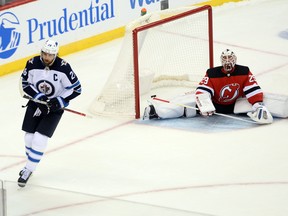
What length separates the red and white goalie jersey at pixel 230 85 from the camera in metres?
7.84

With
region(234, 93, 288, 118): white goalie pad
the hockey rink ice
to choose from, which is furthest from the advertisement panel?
region(234, 93, 288, 118): white goalie pad

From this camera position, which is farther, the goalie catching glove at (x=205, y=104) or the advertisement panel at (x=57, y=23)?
the advertisement panel at (x=57, y=23)

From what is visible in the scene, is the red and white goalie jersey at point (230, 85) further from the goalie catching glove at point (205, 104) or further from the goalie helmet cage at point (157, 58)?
the goalie helmet cage at point (157, 58)

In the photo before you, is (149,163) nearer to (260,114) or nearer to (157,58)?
(260,114)

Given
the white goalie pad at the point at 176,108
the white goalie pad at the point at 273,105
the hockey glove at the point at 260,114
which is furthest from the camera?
the white goalie pad at the point at 176,108

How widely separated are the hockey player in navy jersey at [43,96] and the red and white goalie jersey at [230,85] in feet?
4.99

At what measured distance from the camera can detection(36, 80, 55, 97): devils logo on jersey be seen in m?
6.62

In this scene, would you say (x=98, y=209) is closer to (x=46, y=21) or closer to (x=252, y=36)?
(x=46, y=21)

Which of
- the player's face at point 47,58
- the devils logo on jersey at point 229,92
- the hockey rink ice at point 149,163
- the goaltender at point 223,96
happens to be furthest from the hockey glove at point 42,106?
the devils logo on jersey at point 229,92

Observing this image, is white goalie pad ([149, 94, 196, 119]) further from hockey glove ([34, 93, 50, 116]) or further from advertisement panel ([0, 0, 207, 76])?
advertisement panel ([0, 0, 207, 76])

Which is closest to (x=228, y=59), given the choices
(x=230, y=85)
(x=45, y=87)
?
(x=230, y=85)

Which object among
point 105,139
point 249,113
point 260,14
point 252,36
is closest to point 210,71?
point 249,113

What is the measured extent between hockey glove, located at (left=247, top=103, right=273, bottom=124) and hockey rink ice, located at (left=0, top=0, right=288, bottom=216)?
0.18 ft

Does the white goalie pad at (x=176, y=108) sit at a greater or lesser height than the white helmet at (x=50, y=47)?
lesser
